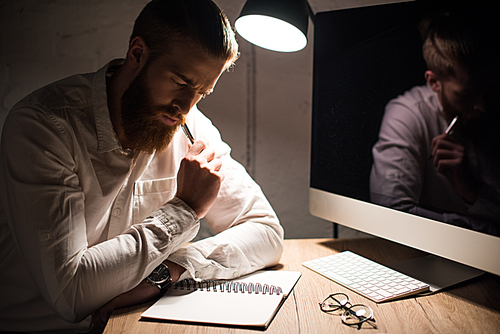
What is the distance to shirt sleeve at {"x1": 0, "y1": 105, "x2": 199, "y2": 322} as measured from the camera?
767 millimetres

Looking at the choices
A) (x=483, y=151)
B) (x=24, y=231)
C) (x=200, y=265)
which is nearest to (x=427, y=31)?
(x=483, y=151)

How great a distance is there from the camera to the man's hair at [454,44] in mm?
772

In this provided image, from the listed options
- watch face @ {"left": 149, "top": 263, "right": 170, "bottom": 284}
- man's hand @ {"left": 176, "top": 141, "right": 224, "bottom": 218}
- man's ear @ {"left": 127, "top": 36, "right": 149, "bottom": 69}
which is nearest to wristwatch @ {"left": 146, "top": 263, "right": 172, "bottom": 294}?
watch face @ {"left": 149, "top": 263, "right": 170, "bottom": 284}

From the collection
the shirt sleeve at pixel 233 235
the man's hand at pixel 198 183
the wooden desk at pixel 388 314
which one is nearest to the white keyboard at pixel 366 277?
the wooden desk at pixel 388 314

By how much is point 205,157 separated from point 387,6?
1.98 ft

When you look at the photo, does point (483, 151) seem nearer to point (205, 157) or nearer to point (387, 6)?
point (387, 6)

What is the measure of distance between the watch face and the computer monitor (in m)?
0.57

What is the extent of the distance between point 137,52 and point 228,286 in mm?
598

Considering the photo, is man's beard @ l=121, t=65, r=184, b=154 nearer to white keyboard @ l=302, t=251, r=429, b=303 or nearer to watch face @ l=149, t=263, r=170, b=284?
watch face @ l=149, t=263, r=170, b=284

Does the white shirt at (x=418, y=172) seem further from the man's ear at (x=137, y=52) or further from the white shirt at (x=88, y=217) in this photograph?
the man's ear at (x=137, y=52)

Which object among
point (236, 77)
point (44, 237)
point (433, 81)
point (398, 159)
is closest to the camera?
point (44, 237)

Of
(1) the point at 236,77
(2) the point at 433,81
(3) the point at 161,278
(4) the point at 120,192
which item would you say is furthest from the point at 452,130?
(1) the point at 236,77

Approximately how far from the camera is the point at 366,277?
0.94 meters

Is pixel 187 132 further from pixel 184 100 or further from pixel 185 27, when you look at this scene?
pixel 185 27
